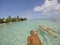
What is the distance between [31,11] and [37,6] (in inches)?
4.4

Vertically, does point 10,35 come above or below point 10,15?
below

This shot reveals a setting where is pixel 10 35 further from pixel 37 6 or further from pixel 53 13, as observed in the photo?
pixel 53 13

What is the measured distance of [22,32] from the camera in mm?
1806

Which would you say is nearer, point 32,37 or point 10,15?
point 32,37

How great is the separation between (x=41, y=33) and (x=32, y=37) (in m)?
0.14

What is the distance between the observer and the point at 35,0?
189 centimetres

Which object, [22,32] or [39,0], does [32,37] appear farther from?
[39,0]

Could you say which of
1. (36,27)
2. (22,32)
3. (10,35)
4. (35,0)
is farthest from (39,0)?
(10,35)

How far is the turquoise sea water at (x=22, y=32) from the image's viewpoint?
1756mm

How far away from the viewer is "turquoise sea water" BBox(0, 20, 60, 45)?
1.76m

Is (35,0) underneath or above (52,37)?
above

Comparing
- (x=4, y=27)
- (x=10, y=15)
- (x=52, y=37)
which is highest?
(x=10, y=15)

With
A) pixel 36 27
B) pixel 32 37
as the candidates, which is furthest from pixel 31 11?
pixel 32 37

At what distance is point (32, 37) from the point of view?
1750 mm
